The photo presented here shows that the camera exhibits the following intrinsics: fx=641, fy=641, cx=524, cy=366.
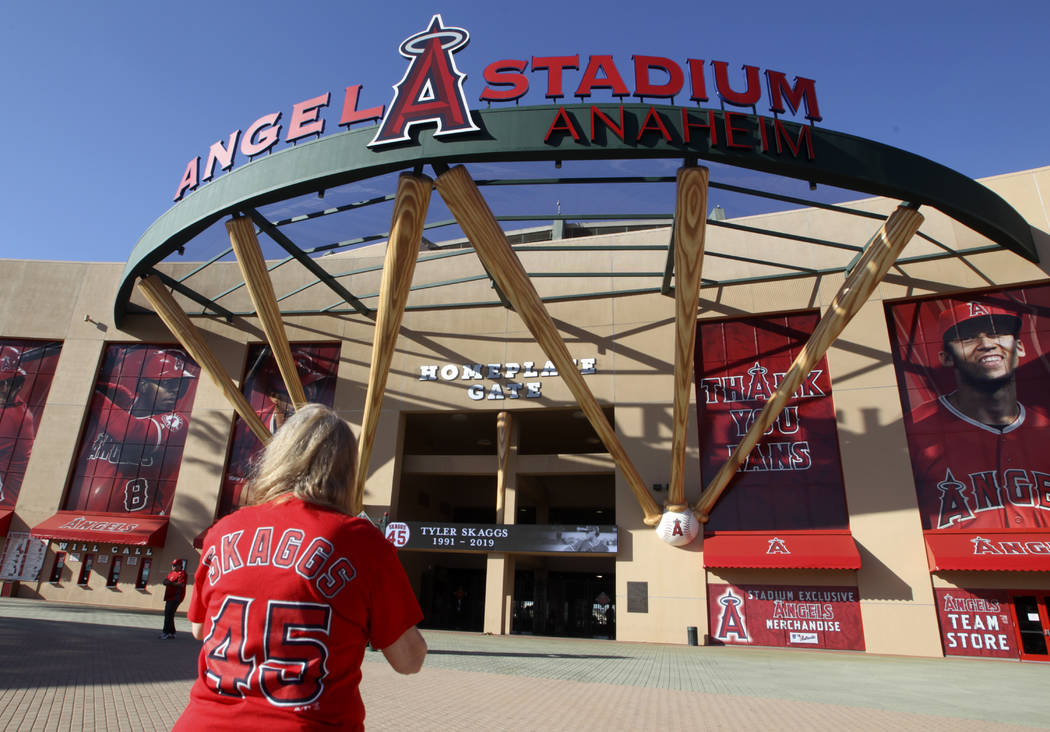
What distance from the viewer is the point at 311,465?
7.04 ft

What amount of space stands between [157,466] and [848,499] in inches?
1075

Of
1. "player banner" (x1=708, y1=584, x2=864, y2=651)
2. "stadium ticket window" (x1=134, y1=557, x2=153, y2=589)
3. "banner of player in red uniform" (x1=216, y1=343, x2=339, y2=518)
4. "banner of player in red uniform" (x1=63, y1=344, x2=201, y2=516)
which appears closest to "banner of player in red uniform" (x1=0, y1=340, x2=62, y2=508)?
"banner of player in red uniform" (x1=63, y1=344, x2=201, y2=516)

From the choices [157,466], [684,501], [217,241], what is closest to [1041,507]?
[684,501]

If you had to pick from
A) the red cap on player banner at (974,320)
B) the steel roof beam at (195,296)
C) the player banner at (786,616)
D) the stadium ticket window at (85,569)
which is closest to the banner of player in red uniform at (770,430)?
the player banner at (786,616)

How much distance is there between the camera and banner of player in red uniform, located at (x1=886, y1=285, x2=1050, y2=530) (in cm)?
1983

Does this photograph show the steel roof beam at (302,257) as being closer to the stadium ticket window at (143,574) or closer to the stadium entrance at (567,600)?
the stadium ticket window at (143,574)

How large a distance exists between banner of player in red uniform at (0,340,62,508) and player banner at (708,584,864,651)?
95.4 ft

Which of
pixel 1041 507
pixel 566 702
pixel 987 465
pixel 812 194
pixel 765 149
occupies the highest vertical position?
pixel 812 194

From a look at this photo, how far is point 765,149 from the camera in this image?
16.5 m

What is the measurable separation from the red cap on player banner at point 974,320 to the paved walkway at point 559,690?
1081 cm

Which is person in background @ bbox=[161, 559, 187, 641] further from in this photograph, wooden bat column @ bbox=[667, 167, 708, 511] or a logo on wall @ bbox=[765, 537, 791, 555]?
a logo on wall @ bbox=[765, 537, 791, 555]

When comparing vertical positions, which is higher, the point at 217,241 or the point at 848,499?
the point at 217,241

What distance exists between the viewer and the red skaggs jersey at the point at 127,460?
27.1 meters

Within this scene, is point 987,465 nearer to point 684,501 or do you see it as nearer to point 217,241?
point 684,501
